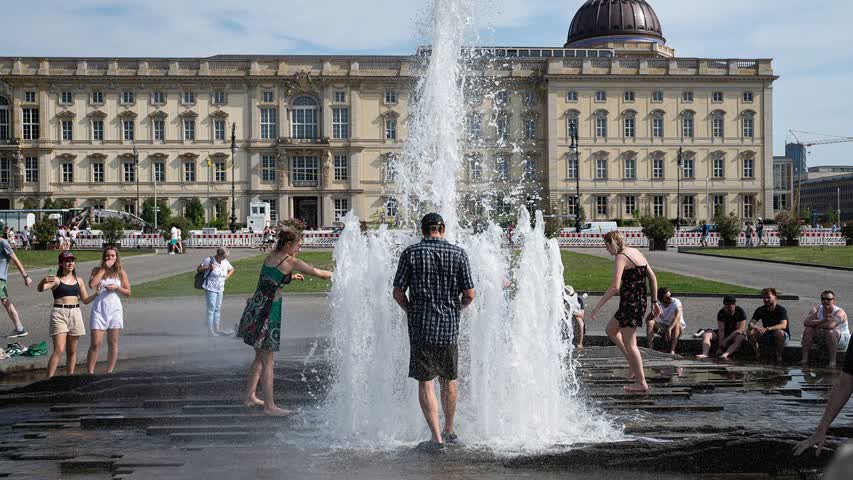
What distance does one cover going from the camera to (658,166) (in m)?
80.7

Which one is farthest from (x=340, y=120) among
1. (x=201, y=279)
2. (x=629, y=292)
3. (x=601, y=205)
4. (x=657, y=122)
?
(x=629, y=292)

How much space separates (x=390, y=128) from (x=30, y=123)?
33.4m

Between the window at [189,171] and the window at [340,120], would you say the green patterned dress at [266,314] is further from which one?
the window at [189,171]

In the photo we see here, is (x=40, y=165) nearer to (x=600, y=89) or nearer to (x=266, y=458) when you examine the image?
(x=600, y=89)

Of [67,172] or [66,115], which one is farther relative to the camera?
[67,172]

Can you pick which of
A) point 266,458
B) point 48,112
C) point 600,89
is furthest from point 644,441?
point 48,112

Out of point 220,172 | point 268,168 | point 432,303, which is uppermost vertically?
point 268,168

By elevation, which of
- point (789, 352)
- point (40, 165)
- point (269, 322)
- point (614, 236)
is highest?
point (40, 165)

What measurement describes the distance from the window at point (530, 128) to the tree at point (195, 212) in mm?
31521

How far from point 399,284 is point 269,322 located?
183 centimetres

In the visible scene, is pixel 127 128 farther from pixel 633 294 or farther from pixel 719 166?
pixel 633 294

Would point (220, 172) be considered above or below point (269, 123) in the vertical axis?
below

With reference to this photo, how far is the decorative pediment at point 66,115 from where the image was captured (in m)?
77.8

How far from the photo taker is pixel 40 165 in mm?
78375
